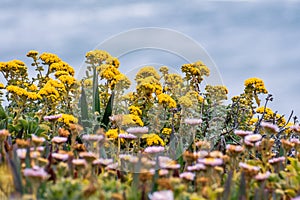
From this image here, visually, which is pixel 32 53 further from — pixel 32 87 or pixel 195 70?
pixel 195 70

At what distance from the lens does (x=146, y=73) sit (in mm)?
5438

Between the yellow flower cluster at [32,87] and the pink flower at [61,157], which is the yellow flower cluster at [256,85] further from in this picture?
the pink flower at [61,157]

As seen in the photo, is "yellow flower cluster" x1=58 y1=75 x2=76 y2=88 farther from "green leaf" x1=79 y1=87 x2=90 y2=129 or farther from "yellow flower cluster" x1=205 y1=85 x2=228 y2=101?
Answer: "yellow flower cluster" x1=205 y1=85 x2=228 y2=101

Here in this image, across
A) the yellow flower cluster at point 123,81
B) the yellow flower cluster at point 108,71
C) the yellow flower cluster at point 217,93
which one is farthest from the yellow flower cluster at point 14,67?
the yellow flower cluster at point 217,93

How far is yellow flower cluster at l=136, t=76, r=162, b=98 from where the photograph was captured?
536 centimetres

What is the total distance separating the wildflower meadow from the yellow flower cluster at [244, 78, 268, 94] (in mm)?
13

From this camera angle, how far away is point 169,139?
17.7 ft

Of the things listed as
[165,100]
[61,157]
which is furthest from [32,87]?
[61,157]

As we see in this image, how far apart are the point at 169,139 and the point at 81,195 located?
3.37 m

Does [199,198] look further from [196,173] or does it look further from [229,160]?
[229,160]

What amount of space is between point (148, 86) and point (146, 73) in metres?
0.16

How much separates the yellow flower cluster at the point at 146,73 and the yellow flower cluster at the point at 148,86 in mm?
46

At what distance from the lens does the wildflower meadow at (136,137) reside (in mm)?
2572

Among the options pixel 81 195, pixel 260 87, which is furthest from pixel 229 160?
pixel 260 87
